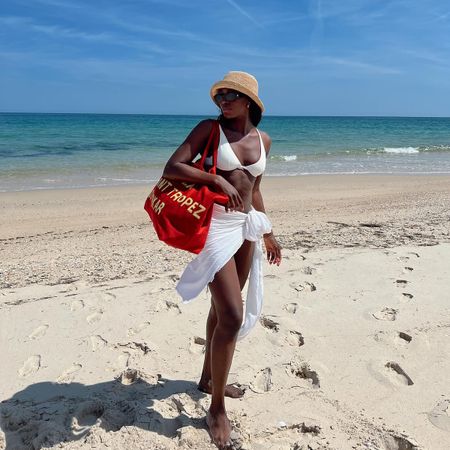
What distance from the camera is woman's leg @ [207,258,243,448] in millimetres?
2527

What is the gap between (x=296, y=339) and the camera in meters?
3.73

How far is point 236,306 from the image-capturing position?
8.29 ft

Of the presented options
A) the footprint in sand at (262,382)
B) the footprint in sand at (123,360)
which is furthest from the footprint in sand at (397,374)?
the footprint in sand at (123,360)

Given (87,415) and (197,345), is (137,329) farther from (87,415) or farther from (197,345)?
(87,415)

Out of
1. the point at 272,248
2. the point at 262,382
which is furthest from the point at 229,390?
the point at 272,248

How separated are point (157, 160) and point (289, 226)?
1306 centimetres

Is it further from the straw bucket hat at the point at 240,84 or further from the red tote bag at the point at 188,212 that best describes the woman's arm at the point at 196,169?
the straw bucket hat at the point at 240,84

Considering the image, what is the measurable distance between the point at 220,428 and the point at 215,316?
602 mm

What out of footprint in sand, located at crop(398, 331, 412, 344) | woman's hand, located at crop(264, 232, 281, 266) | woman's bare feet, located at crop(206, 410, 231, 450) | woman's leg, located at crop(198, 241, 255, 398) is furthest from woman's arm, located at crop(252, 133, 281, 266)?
footprint in sand, located at crop(398, 331, 412, 344)

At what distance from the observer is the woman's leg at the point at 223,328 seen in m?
2.53

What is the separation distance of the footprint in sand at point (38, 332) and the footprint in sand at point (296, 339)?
1851mm

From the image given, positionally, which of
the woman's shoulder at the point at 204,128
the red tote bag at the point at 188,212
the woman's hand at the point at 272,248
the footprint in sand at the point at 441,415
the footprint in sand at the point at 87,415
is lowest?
the footprint in sand at the point at 87,415

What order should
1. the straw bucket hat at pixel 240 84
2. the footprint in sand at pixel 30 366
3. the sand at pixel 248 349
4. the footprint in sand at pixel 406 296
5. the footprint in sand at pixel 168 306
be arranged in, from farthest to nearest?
the footprint in sand at pixel 406 296, the footprint in sand at pixel 168 306, the footprint in sand at pixel 30 366, the sand at pixel 248 349, the straw bucket hat at pixel 240 84

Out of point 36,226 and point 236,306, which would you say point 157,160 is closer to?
point 36,226
